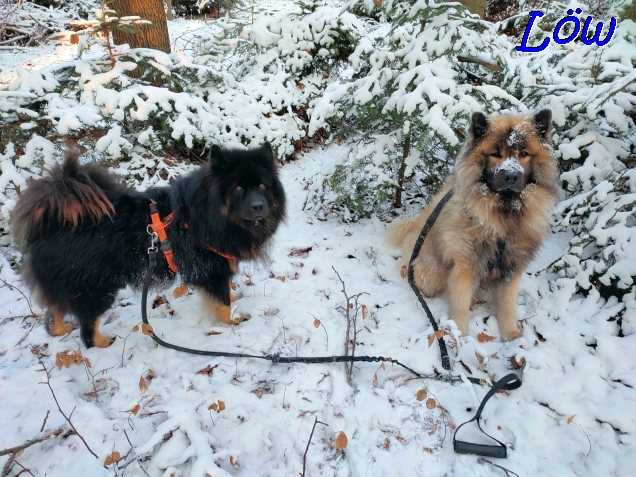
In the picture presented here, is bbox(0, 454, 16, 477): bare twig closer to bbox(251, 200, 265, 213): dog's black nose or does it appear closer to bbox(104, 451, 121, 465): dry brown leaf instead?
bbox(104, 451, 121, 465): dry brown leaf

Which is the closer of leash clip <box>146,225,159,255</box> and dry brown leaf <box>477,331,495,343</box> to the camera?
leash clip <box>146,225,159,255</box>

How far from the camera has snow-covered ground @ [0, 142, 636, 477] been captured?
2.14m

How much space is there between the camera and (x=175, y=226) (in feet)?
9.35

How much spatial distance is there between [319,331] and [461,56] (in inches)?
131

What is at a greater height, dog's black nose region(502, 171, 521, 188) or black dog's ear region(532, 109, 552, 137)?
black dog's ear region(532, 109, 552, 137)

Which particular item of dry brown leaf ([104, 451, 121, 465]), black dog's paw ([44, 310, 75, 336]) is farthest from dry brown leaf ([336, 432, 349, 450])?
black dog's paw ([44, 310, 75, 336])

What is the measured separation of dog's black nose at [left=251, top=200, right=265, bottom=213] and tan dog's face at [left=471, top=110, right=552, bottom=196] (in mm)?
1730

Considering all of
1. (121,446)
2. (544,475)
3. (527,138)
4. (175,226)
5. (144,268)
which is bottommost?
(121,446)

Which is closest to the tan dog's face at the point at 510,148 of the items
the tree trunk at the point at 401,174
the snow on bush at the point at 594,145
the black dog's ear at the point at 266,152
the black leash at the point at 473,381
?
the black leash at the point at 473,381

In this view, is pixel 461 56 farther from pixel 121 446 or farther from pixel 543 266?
pixel 121 446

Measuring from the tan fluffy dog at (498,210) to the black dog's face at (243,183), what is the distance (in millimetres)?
1635

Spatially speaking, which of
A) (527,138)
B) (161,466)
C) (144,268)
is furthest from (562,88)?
(161,466)

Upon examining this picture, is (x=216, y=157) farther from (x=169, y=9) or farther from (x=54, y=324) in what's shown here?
Answer: (x=169, y=9)

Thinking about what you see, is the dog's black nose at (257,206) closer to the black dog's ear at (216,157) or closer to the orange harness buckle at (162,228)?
the black dog's ear at (216,157)
